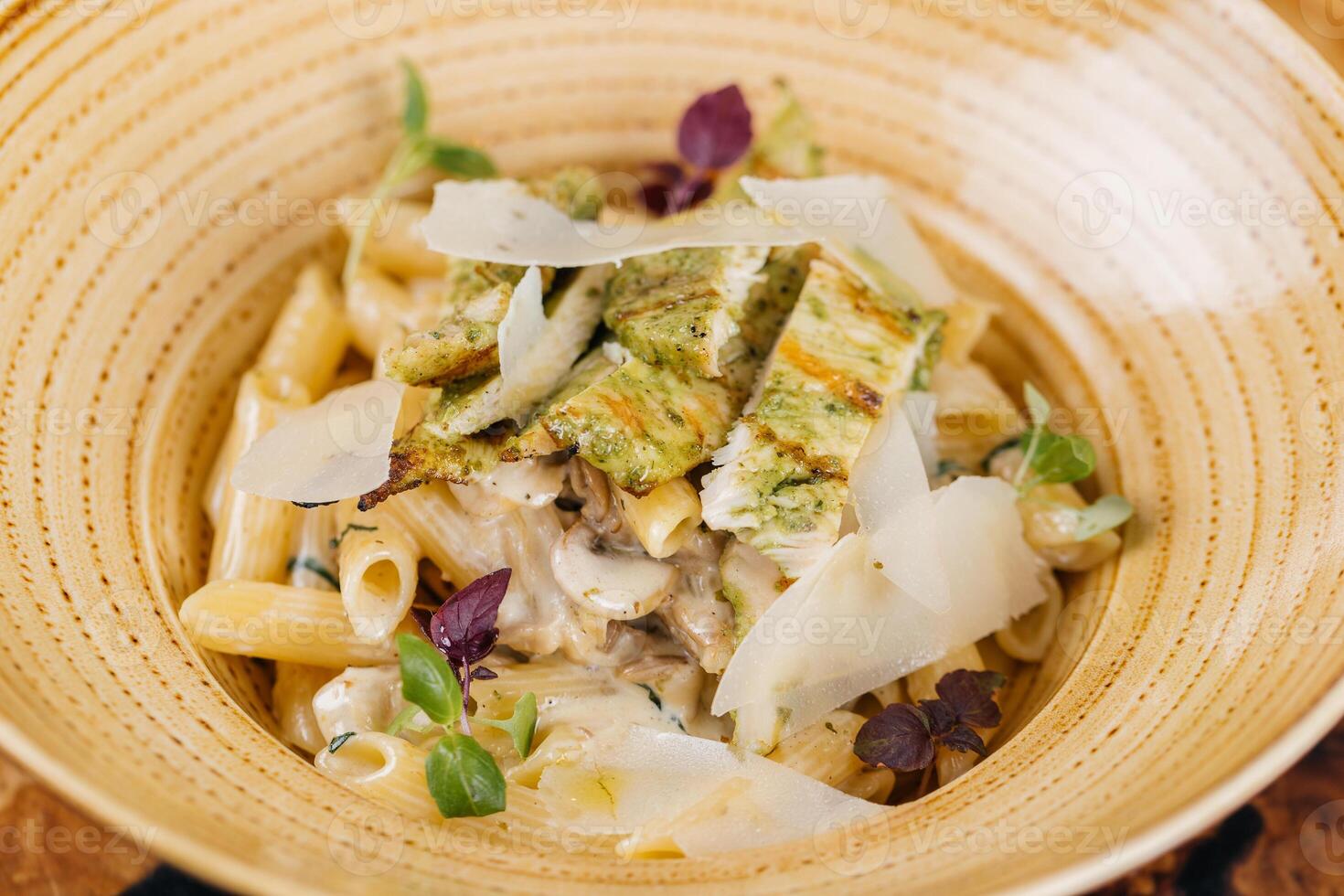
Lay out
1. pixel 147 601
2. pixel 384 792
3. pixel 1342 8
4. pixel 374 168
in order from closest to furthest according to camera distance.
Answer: pixel 384 792, pixel 147 601, pixel 374 168, pixel 1342 8

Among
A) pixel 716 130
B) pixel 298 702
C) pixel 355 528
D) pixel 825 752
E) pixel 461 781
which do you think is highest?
pixel 716 130

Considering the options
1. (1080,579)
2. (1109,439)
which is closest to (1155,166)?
(1109,439)

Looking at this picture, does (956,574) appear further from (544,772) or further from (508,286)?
(508,286)

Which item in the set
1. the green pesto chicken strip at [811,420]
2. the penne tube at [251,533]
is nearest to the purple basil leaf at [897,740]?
the green pesto chicken strip at [811,420]

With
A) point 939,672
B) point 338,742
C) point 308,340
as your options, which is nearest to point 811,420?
point 939,672

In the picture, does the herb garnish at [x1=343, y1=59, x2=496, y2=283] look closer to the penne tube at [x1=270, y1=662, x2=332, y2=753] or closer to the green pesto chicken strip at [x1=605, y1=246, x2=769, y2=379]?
the green pesto chicken strip at [x1=605, y1=246, x2=769, y2=379]

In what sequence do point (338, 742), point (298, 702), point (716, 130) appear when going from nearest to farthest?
point (338, 742)
point (298, 702)
point (716, 130)

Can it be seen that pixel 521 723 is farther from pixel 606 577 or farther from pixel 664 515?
pixel 664 515
